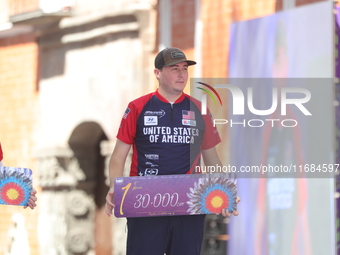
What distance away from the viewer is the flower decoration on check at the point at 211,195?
5215 millimetres

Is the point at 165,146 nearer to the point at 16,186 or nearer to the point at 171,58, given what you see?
the point at 171,58

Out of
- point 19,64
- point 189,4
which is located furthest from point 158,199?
point 19,64

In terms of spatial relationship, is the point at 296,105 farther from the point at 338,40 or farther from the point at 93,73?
the point at 93,73

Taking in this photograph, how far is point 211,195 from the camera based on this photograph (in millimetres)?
5223

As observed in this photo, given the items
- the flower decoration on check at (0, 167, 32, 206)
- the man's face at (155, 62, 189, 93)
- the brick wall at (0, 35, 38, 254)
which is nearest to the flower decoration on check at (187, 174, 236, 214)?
the man's face at (155, 62, 189, 93)

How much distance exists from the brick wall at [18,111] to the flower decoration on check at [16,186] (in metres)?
7.41

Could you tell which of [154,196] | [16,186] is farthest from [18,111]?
[154,196]

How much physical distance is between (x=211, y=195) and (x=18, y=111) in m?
8.70

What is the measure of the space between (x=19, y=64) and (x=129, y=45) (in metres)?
2.76

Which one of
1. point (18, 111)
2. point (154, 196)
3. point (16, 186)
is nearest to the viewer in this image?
point (154, 196)

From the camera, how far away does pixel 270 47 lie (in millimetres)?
7336

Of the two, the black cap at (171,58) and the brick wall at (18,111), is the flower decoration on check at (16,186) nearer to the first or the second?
the black cap at (171,58)

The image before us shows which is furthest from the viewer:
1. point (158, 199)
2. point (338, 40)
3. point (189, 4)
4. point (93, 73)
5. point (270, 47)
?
point (93, 73)

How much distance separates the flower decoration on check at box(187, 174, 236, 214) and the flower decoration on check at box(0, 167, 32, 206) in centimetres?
107
